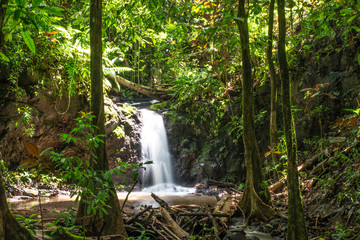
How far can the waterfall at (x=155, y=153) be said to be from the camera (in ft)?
38.3

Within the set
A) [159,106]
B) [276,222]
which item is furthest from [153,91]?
[276,222]

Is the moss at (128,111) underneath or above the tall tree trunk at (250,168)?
above

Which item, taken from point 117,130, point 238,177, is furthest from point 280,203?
point 117,130

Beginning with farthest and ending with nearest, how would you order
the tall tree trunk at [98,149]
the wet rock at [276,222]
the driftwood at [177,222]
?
the wet rock at [276,222] → the driftwood at [177,222] → the tall tree trunk at [98,149]

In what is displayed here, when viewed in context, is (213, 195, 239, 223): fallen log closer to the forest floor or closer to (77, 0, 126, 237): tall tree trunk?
the forest floor

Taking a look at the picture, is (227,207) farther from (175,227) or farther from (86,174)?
(86,174)

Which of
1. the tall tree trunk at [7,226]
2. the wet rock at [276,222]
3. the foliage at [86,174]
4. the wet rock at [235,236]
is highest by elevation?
the foliage at [86,174]

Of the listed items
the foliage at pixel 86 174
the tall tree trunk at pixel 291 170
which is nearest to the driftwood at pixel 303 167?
the tall tree trunk at pixel 291 170

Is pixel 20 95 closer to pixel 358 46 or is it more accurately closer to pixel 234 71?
pixel 234 71

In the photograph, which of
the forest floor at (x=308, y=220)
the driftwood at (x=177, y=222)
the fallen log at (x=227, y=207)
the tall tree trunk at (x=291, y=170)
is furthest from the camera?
the fallen log at (x=227, y=207)

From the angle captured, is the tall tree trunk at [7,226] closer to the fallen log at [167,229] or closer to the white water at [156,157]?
the fallen log at [167,229]

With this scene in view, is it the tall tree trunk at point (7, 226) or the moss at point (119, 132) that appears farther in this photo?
the moss at point (119, 132)

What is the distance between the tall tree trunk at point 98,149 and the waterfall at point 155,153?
7610 millimetres

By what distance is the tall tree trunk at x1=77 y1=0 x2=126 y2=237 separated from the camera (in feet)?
12.2
